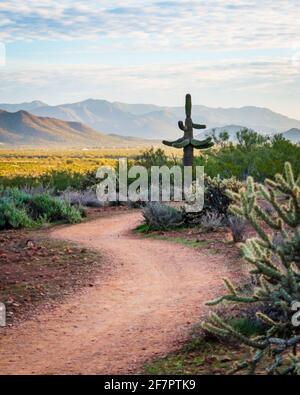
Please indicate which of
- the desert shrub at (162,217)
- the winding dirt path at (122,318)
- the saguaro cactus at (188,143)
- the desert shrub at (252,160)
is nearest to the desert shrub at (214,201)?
the desert shrub at (162,217)

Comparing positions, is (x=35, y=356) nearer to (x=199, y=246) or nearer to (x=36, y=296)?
(x=36, y=296)

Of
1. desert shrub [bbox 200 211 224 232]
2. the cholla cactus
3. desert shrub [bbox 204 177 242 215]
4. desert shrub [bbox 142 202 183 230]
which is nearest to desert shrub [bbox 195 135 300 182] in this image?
desert shrub [bbox 204 177 242 215]

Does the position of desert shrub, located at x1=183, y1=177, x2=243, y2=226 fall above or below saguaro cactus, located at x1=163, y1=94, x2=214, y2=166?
below

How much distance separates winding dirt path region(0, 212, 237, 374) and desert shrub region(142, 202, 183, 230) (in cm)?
333

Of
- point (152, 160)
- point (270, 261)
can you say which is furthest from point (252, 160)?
point (270, 261)

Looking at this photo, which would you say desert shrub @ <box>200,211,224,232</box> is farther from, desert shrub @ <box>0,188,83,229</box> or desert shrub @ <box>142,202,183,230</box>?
desert shrub @ <box>0,188,83,229</box>

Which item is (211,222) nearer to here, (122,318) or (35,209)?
(35,209)

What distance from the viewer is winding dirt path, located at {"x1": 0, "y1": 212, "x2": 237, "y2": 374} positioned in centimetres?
657

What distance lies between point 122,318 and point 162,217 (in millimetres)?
8066

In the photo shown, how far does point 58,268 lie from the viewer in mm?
10828

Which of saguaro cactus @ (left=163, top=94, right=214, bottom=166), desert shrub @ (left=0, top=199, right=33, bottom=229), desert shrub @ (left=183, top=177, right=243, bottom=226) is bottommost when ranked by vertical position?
desert shrub @ (left=0, top=199, right=33, bottom=229)

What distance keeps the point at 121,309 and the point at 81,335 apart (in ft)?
3.76
